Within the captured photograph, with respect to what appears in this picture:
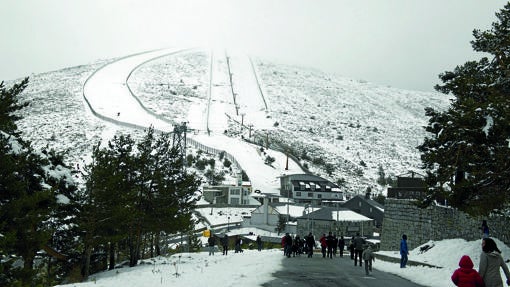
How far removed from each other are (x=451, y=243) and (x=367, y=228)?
40228 millimetres

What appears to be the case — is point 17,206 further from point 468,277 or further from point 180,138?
point 180,138

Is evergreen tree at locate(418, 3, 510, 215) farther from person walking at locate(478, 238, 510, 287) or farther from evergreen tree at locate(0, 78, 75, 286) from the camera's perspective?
evergreen tree at locate(0, 78, 75, 286)

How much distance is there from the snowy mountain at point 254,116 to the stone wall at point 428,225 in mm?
49446

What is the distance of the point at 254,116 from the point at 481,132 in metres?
123

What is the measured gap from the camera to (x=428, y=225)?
95.3 ft

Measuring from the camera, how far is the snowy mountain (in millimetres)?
99000

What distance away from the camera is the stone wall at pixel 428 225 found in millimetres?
20250

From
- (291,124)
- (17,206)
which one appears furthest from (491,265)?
(291,124)

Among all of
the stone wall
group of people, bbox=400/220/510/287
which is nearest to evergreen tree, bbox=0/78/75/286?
group of people, bbox=400/220/510/287

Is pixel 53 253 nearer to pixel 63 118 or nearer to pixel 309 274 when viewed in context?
pixel 309 274

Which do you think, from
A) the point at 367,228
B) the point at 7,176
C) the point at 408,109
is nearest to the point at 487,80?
the point at 7,176

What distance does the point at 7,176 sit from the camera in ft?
62.4

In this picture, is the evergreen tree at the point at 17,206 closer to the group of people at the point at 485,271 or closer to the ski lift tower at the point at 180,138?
the group of people at the point at 485,271

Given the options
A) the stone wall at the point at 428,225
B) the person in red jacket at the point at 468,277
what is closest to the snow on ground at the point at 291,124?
the stone wall at the point at 428,225
